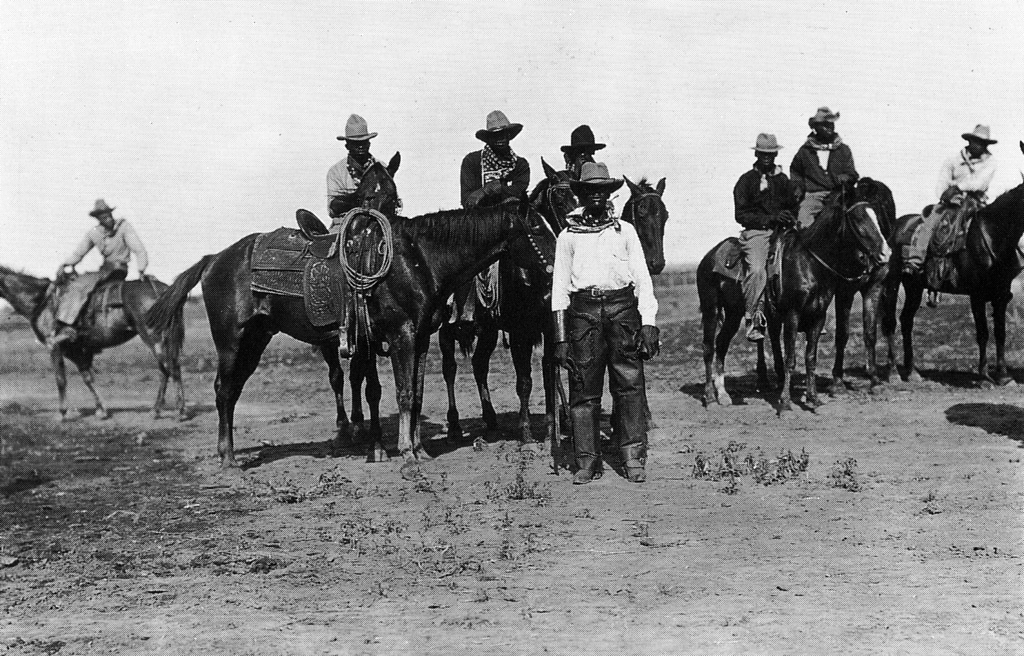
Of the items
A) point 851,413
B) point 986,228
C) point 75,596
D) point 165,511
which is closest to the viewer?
point 75,596

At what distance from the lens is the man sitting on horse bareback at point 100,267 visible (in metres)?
17.3

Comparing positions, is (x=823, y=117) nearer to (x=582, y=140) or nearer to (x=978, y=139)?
(x=978, y=139)

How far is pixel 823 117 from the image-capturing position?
13445 mm

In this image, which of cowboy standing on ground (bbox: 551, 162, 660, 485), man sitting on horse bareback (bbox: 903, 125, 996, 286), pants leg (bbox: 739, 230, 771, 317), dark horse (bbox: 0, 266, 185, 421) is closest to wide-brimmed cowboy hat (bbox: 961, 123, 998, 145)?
man sitting on horse bareback (bbox: 903, 125, 996, 286)

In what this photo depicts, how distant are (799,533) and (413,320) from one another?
4396mm

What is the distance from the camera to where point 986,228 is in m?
13.7

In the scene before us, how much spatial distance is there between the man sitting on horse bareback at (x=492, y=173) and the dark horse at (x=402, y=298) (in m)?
0.81

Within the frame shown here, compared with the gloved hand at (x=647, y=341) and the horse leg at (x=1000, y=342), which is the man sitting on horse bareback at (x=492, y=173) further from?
the horse leg at (x=1000, y=342)

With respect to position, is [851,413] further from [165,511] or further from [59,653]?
[59,653]

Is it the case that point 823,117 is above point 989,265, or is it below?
above

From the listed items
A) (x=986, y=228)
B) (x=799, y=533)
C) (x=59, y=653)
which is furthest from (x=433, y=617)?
→ (x=986, y=228)

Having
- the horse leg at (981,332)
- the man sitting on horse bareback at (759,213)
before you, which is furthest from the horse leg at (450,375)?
the horse leg at (981,332)

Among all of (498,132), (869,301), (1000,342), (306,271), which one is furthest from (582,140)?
(1000,342)

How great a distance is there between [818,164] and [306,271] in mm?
7380
